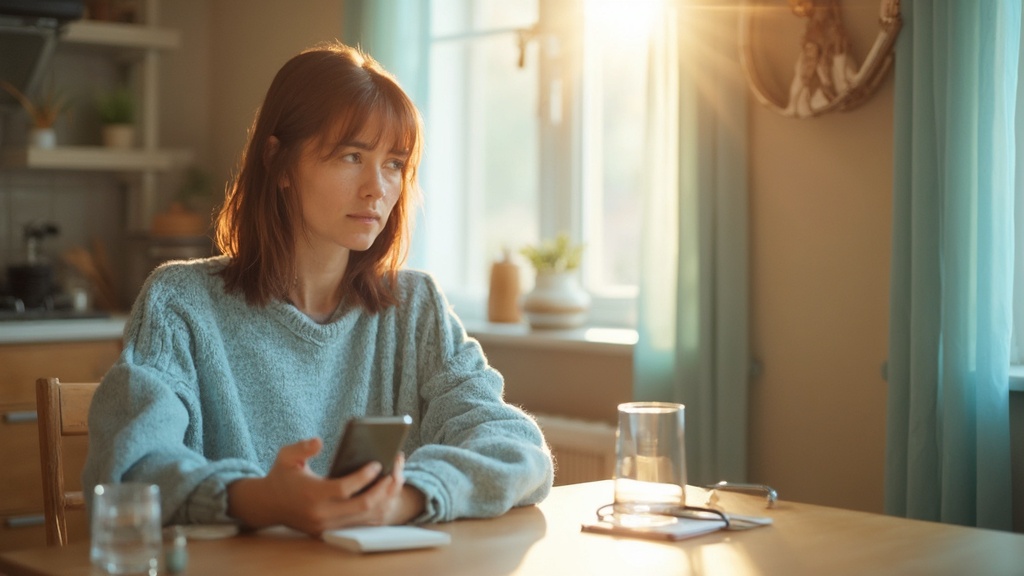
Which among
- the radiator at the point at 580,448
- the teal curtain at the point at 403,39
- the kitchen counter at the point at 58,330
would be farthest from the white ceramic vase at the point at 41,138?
the radiator at the point at 580,448

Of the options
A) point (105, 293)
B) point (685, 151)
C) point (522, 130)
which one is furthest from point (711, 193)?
point (105, 293)

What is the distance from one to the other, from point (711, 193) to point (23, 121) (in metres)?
2.71

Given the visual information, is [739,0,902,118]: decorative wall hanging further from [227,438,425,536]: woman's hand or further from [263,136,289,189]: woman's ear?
[227,438,425,536]: woman's hand

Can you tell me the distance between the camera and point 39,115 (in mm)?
4098

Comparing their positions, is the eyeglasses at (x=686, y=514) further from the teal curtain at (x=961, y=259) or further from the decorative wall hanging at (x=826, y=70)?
the decorative wall hanging at (x=826, y=70)

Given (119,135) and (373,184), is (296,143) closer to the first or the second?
(373,184)

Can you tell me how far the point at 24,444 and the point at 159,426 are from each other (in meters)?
2.33

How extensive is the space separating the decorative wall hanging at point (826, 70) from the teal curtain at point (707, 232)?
11 cm

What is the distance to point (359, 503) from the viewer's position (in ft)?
4.29

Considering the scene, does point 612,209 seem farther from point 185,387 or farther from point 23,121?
point 23,121

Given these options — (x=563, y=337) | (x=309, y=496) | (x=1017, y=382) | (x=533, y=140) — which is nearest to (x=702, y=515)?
(x=309, y=496)

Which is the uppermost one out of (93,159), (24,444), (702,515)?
(93,159)

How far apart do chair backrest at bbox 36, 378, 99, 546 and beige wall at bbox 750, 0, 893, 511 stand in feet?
4.89

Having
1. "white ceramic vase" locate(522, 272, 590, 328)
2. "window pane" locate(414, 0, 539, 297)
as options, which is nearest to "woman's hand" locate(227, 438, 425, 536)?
"white ceramic vase" locate(522, 272, 590, 328)
